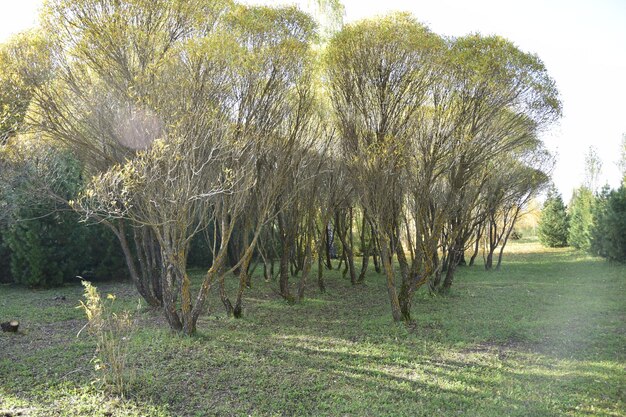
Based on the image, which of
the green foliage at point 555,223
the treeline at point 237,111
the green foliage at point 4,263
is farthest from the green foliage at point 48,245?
the green foliage at point 555,223

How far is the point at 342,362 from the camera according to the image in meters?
6.72

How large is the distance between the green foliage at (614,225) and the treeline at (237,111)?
37.7ft

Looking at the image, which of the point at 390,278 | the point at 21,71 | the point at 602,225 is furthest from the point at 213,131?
the point at 602,225

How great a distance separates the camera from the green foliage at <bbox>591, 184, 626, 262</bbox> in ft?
62.5

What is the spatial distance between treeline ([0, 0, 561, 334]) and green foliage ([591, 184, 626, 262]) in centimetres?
1150

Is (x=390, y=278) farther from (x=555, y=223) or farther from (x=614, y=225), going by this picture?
(x=555, y=223)

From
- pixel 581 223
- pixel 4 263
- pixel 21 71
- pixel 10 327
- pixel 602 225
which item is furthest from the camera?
pixel 581 223

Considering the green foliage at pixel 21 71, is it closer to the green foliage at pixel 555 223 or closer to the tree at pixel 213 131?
the tree at pixel 213 131

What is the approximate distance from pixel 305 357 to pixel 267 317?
3.13 metres

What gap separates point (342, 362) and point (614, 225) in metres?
16.9

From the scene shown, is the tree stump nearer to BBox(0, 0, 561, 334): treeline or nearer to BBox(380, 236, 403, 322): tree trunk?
BBox(0, 0, 561, 334): treeline

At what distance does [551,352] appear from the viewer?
7160 mm

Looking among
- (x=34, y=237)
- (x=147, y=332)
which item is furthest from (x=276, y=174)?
(x=34, y=237)

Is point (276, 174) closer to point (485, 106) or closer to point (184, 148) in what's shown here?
point (184, 148)
